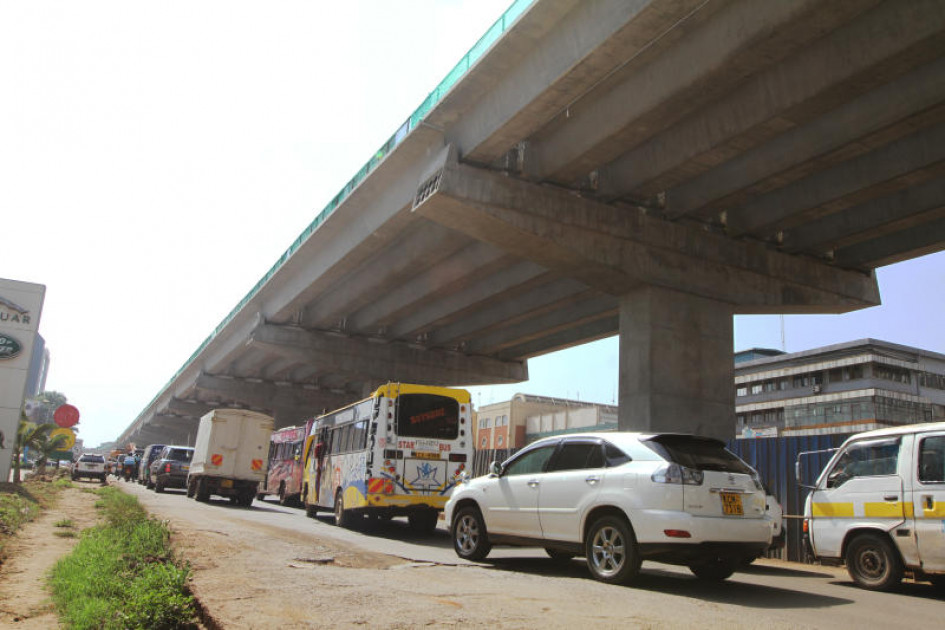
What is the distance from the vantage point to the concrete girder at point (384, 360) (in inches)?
1367

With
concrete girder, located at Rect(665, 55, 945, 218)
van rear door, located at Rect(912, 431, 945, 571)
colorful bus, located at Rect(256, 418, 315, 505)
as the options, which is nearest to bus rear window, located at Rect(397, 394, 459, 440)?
concrete girder, located at Rect(665, 55, 945, 218)

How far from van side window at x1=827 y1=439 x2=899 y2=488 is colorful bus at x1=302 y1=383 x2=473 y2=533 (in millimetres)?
7209

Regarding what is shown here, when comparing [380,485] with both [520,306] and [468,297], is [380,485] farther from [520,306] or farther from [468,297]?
[520,306]

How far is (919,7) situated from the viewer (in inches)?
438

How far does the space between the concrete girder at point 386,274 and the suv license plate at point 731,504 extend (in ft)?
49.6

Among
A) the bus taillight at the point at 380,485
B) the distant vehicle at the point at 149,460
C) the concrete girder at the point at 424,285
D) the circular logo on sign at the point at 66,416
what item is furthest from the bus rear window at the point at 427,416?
the distant vehicle at the point at 149,460

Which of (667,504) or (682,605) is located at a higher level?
(667,504)

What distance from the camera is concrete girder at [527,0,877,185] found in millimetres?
11398

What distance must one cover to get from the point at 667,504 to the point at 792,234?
600 inches

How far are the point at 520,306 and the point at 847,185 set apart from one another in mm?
13756

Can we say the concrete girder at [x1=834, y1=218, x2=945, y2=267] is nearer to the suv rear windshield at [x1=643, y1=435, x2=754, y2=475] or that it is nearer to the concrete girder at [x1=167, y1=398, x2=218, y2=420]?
the suv rear windshield at [x1=643, y1=435, x2=754, y2=475]

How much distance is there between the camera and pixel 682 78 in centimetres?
1291

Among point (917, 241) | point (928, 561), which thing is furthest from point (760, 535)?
point (917, 241)

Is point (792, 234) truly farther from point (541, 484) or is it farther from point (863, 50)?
point (541, 484)
